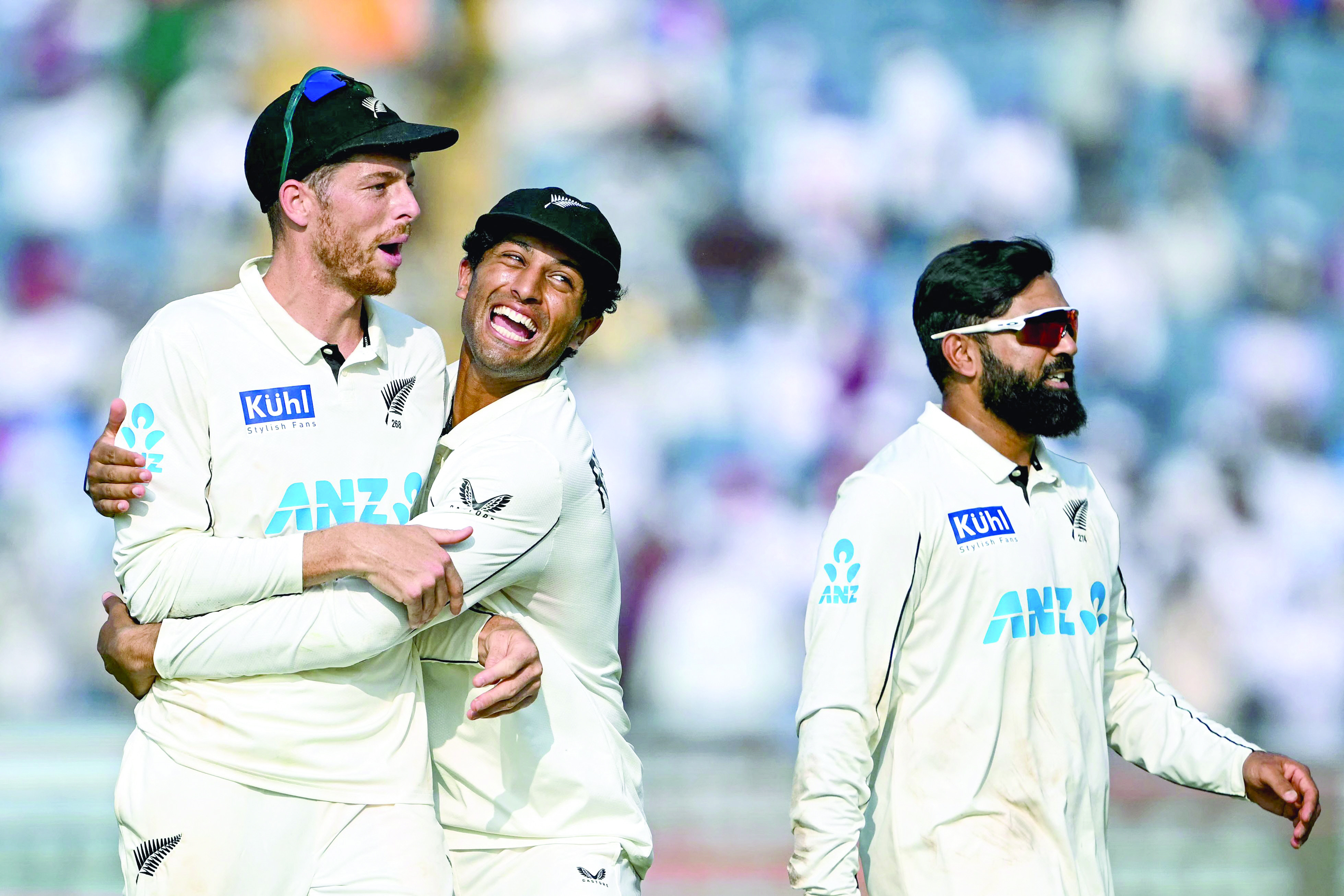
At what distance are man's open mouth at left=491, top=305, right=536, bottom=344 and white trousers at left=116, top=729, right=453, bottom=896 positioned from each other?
113 centimetres

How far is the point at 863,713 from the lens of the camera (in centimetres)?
346

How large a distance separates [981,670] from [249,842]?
5.45 feet

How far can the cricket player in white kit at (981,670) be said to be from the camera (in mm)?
3465

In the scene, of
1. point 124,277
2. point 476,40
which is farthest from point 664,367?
point 124,277

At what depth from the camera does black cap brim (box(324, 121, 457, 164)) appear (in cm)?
352

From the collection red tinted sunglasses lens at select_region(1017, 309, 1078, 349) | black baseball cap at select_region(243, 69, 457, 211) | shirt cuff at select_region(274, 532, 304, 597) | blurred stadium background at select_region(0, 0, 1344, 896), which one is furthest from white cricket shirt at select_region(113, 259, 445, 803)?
blurred stadium background at select_region(0, 0, 1344, 896)

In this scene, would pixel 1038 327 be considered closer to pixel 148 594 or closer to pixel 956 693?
pixel 956 693

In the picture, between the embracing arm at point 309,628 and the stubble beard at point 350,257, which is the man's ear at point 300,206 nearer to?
the stubble beard at point 350,257

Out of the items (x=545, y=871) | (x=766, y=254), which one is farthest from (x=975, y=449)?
(x=766, y=254)

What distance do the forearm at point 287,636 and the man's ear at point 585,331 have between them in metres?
0.93

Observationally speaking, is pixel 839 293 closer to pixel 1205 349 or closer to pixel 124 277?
pixel 1205 349

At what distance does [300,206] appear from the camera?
3564mm

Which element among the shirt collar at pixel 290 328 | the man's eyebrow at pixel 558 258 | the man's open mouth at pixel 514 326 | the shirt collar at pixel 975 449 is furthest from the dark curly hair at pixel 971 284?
the shirt collar at pixel 290 328

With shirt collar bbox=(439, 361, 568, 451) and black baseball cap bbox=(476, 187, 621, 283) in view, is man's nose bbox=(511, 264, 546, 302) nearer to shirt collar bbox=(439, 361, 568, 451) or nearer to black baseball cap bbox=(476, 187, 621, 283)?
black baseball cap bbox=(476, 187, 621, 283)
